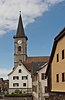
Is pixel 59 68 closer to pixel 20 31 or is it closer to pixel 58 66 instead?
pixel 58 66

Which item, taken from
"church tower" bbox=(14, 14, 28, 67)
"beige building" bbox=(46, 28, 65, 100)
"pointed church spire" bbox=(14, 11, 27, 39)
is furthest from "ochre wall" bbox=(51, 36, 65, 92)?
"pointed church spire" bbox=(14, 11, 27, 39)

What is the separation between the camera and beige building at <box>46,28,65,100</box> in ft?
88.5

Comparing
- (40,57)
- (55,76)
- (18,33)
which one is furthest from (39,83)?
(18,33)

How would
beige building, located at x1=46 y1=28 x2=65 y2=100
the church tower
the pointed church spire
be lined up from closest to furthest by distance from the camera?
beige building, located at x1=46 y1=28 x2=65 y2=100, the church tower, the pointed church spire

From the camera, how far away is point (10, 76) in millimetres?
88750

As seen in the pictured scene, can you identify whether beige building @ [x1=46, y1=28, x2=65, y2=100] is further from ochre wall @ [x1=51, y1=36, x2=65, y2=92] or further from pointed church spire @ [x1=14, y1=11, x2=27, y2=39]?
pointed church spire @ [x1=14, y1=11, x2=27, y2=39]

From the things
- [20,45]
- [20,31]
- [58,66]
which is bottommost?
[58,66]

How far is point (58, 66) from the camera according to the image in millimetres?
28688

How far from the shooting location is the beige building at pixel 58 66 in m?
27.0

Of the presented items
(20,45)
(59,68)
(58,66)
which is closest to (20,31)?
(20,45)

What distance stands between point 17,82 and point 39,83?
3402 cm

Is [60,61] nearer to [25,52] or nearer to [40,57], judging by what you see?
[40,57]

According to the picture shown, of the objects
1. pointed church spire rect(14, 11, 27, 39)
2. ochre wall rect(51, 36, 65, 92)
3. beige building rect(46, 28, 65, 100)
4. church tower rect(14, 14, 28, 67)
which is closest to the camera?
beige building rect(46, 28, 65, 100)

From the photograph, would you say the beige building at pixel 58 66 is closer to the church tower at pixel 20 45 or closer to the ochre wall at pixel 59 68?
the ochre wall at pixel 59 68
